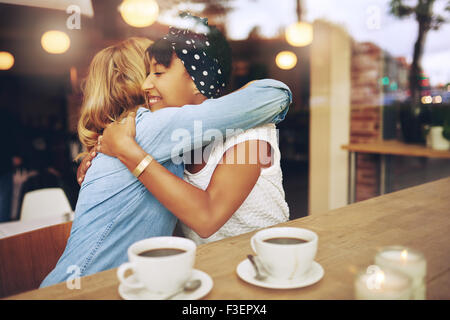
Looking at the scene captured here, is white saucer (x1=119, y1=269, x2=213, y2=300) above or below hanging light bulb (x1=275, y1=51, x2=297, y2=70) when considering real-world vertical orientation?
below

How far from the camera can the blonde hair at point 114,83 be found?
1198 millimetres

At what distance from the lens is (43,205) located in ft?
7.07

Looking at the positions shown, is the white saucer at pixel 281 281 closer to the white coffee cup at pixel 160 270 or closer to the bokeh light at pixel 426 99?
the white coffee cup at pixel 160 270

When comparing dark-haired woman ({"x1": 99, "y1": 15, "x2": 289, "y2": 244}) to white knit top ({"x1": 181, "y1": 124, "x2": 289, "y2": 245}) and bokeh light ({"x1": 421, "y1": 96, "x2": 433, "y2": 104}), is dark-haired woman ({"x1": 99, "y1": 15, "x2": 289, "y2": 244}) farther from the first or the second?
bokeh light ({"x1": 421, "y1": 96, "x2": 433, "y2": 104})

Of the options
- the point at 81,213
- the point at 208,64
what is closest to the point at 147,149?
the point at 81,213

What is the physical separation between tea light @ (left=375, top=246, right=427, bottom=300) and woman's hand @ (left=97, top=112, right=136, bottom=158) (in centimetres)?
62

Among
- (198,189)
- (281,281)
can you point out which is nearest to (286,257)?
(281,281)

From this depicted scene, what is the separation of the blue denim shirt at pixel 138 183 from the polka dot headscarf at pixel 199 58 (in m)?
0.22

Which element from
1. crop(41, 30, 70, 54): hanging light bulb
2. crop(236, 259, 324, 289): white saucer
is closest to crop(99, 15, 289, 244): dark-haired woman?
crop(236, 259, 324, 289): white saucer

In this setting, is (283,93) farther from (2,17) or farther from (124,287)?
(2,17)

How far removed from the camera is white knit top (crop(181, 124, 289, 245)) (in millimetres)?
1047

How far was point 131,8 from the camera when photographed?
2.62 m

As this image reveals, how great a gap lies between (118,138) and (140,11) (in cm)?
200

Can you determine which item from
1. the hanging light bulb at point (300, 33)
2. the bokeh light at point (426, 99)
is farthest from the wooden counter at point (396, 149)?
the hanging light bulb at point (300, 33)
